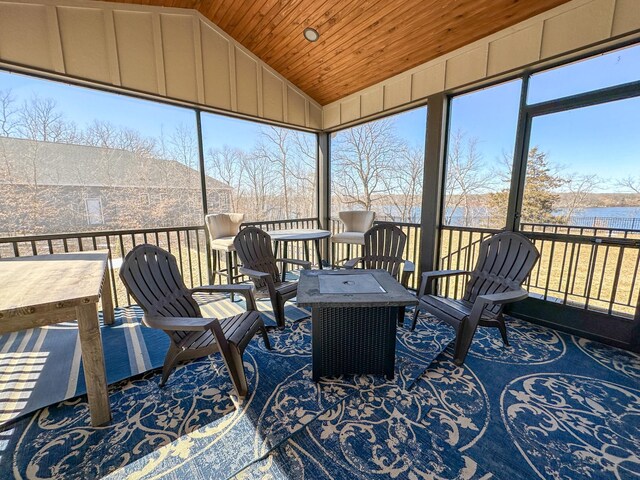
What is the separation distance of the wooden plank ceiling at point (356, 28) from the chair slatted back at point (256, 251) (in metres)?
2.72

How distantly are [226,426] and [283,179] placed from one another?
5.08m

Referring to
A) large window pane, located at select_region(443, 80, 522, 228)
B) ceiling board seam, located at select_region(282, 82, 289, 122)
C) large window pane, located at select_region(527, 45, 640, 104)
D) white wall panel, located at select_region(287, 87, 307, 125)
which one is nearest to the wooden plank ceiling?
ceiling board seam, located at select_region(282, 82, 289, 122)

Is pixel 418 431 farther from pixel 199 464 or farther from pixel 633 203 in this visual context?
pixel 633 203

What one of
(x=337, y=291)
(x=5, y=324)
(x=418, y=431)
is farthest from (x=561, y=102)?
(x=5, y=324)

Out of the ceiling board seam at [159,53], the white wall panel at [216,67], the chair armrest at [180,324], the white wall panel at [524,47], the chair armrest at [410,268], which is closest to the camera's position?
the chair armrest at [180,324]

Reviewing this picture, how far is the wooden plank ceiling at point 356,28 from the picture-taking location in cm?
269

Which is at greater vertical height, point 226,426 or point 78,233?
Answer: point 78,233

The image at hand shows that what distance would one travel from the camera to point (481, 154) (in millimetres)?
4383

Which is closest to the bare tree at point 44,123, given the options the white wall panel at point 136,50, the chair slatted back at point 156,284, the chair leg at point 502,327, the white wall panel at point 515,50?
the white wall panel at point 136,50

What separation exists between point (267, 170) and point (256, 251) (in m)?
3.26

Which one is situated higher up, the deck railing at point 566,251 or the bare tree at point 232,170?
the bare tree at point 232,170

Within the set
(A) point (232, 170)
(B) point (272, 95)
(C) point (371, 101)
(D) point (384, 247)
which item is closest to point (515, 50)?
(C) point (371, 101)

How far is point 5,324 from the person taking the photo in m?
1.31

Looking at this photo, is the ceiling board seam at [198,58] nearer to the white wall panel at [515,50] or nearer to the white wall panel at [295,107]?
the white wall panel at [295,107]
